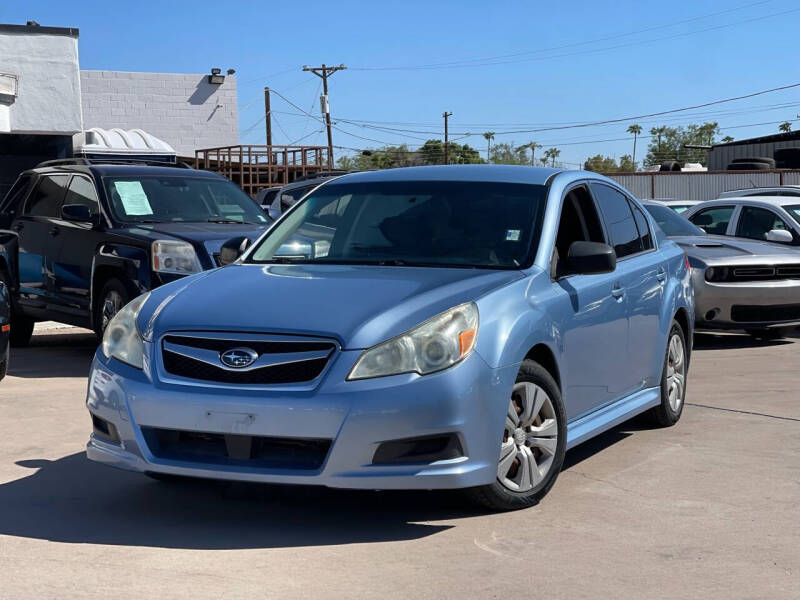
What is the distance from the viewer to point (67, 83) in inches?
1026

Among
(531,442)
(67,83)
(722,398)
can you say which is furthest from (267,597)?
(67,83)

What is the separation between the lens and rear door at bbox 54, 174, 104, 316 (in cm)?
1104

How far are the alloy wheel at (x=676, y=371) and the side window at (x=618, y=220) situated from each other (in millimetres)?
733

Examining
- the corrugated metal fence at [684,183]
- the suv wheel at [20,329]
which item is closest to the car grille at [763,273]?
the suv wheel at [20,329]

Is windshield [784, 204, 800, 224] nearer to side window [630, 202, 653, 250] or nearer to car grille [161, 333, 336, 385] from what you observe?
side window [630, 202, 653, 250]

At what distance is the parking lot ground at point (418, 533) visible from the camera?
179 inches

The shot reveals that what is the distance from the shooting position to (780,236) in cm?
1342

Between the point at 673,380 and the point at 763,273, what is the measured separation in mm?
5166

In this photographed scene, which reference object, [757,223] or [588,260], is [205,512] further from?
[757,223]

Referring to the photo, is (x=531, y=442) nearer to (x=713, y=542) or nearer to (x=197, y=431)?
(x=713, y=542)

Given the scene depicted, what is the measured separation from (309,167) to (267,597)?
1543 inches

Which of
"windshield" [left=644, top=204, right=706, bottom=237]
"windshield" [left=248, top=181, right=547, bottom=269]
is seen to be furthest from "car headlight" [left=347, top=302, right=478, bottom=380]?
"windshield" [left=644, top=204, right=706, bottom=237]

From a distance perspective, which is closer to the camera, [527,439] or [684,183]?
[527,439]

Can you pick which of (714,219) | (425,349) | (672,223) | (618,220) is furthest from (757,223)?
(425,349)
